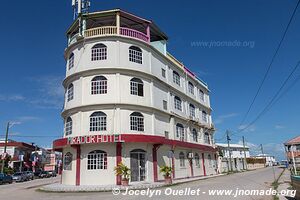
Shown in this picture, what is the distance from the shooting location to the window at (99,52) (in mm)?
24578

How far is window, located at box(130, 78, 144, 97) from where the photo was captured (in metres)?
24.6

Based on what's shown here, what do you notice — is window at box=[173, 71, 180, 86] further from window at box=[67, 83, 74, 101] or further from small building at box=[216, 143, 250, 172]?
small building at box=[216, 143, 250, 172]

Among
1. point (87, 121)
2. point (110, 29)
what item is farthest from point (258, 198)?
point (110, 29)

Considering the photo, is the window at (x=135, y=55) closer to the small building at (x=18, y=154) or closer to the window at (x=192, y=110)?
the window at (x=192, y=110)

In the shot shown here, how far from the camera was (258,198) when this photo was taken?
13625 millimetres

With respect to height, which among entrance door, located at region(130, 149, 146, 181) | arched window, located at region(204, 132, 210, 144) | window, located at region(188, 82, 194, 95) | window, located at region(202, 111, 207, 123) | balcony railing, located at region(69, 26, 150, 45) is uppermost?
balcony railing, located at region(69, 26, 150, 45)

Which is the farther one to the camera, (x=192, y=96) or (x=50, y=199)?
(x=192, y=96)

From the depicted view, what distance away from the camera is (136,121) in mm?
24141

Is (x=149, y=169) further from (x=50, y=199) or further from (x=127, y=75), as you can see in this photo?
(x=50, y=199)

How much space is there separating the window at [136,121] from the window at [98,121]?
7.61 feet

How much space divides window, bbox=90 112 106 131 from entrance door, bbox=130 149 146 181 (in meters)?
3.21

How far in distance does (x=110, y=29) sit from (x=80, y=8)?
354 cm

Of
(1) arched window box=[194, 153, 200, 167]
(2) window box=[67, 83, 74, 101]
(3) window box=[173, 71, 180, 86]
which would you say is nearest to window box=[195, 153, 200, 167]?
(1) arched window box=[194, 153, 200, 167]

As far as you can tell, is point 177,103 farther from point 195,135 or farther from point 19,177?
point 19,177
